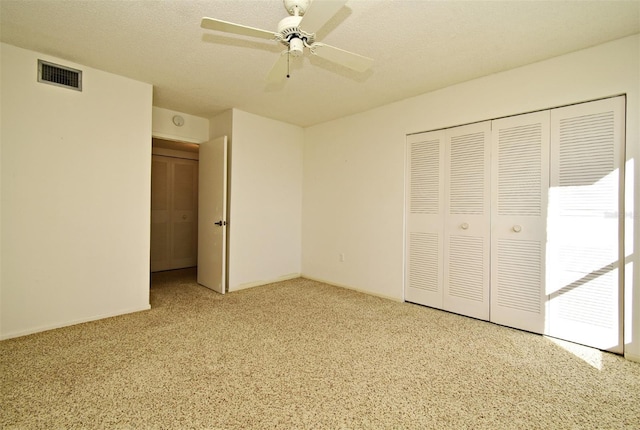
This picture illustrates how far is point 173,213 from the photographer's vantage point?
5754 millimetres

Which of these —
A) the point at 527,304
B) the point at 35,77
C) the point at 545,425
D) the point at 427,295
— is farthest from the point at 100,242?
the point at 527,304

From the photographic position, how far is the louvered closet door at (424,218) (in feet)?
11.1

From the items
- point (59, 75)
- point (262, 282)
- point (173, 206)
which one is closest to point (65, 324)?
point (262, 282)

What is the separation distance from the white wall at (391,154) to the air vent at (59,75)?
3032 mm

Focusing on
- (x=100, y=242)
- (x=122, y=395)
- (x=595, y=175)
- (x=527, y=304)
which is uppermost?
(x=595, y=175)

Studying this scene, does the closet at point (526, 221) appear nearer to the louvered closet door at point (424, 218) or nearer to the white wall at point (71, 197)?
the louvered closet door at point (424, 218)

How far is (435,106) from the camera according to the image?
3.36 m

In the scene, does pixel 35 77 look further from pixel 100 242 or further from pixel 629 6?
pixel 629 6

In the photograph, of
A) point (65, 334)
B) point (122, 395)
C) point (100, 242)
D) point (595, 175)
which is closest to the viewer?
point (122, 395)

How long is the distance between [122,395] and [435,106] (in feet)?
12.7

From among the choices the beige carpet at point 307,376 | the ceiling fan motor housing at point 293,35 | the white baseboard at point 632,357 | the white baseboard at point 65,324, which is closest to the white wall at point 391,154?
the white baseboard at point 632,357

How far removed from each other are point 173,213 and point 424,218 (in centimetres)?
479

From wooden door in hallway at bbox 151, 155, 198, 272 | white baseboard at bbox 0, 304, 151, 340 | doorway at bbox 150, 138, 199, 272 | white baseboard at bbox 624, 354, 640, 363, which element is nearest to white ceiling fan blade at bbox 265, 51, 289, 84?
white baseboard at bbox 0, 304, 151, 340

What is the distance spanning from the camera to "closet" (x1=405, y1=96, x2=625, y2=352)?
240 centimetres
